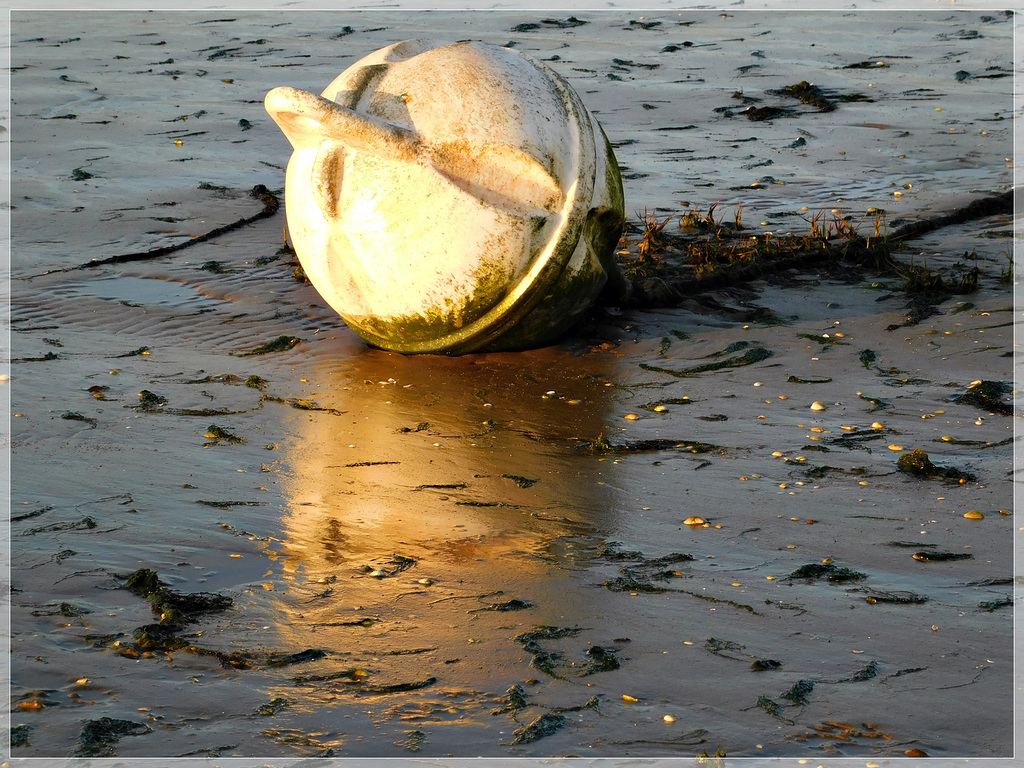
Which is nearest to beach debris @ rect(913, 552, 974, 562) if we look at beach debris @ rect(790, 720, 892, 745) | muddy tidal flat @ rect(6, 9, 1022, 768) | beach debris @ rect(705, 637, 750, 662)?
muddy tidal flat @ rect(6, 9, 1022, 768)

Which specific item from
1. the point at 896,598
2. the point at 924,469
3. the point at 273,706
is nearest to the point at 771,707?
the point at 896,598

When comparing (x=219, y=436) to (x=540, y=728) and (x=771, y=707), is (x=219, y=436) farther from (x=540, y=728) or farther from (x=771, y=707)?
(x=771, y=707)

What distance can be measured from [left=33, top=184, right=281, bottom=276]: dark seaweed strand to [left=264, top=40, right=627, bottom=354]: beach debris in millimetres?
2018

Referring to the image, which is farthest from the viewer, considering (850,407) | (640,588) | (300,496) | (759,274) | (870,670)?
(759,274)

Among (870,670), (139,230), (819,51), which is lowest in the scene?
(870,670)

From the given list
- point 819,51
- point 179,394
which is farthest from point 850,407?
point 819,51

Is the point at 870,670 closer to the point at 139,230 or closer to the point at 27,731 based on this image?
the point at 27,731

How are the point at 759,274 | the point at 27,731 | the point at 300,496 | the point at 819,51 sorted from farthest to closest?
the point at 819,51
the point at 759,274
the point at 300,496
the point at 27,731

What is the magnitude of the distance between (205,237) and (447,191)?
9.31ft

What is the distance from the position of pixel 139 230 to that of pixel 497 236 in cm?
336

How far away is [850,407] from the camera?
4805mm

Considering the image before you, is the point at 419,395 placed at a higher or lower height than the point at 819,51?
lower

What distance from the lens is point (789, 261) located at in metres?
6.45

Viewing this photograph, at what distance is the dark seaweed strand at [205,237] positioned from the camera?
22.2 feet
